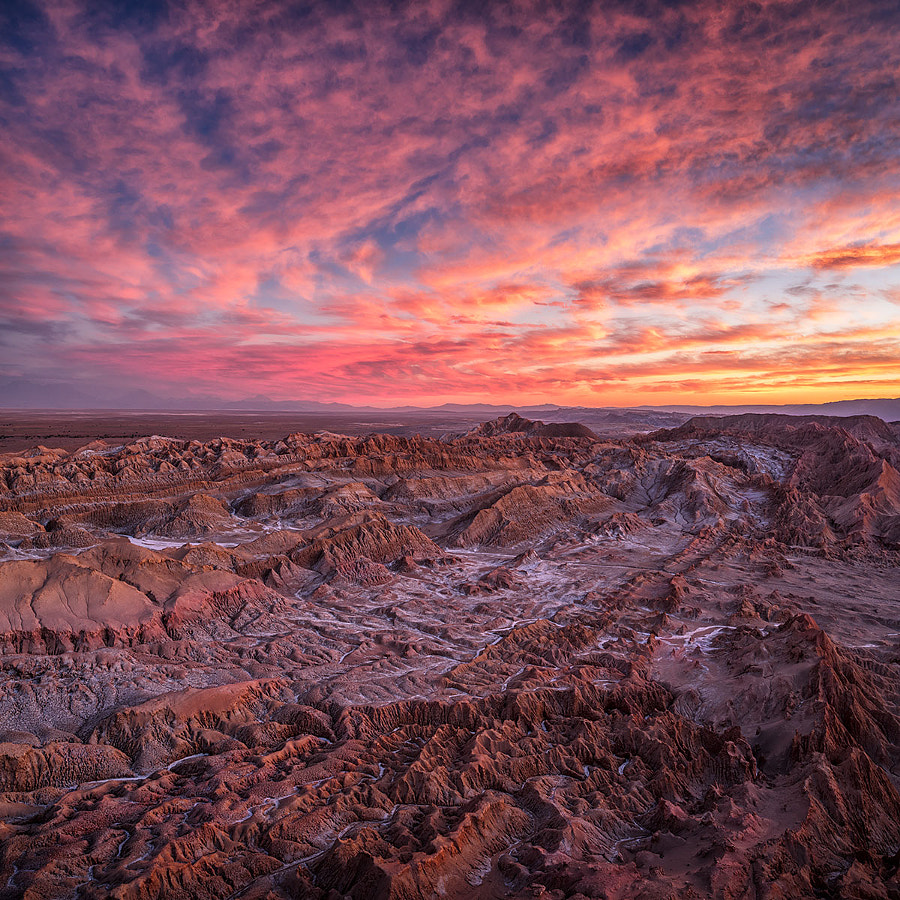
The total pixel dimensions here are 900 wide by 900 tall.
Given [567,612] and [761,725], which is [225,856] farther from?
[567,612]

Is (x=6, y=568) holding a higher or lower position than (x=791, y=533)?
higher

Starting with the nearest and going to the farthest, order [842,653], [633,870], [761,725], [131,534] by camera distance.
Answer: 1. [633,870]
2. [761,725]
3. [842,653]
4. [131,534]

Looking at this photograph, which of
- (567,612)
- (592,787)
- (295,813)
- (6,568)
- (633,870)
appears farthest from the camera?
(567,612)

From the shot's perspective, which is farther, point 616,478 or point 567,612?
point 616,478

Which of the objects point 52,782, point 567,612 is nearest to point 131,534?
point 52,782

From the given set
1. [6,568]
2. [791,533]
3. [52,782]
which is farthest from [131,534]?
[791,533]

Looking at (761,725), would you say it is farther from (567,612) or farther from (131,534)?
(131,534)
